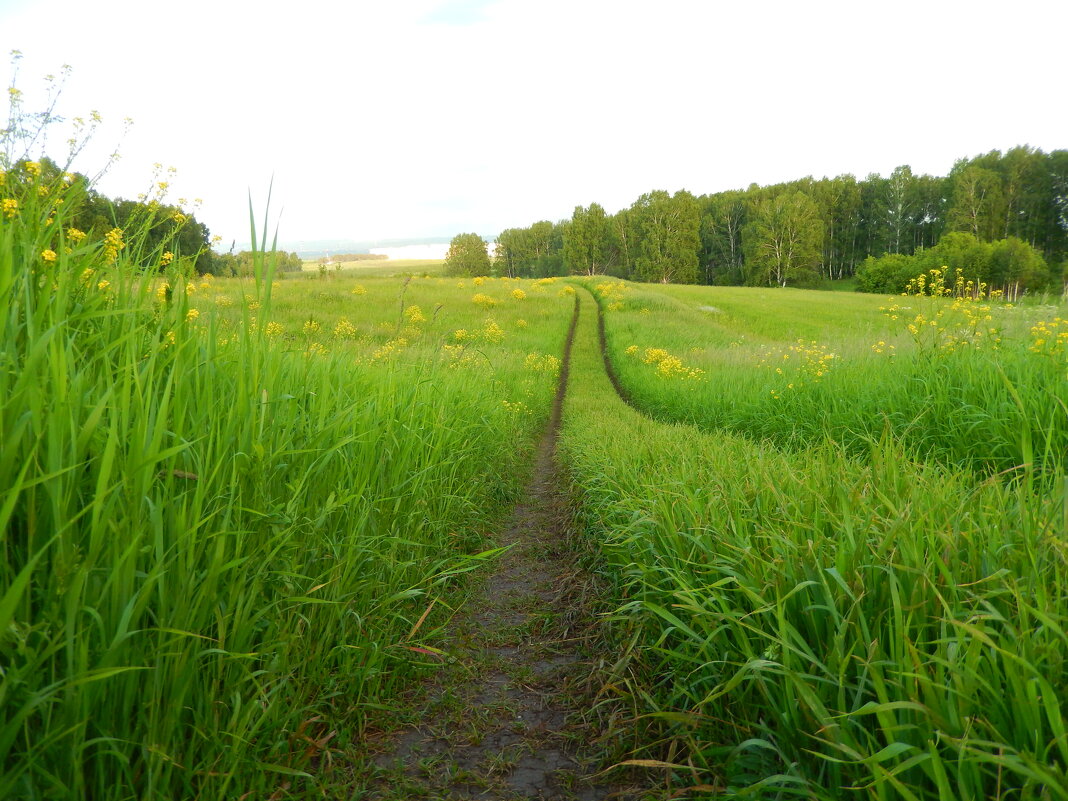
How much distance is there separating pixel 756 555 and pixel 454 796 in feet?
4.43

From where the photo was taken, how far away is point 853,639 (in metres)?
1.72

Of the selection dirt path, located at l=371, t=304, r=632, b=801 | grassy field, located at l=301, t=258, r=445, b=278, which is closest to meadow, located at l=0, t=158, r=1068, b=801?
dirt path, located at l=371, t=304, r=632, b=801

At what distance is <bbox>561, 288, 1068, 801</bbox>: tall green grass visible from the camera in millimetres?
1265

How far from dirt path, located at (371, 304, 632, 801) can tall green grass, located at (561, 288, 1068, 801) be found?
32cm

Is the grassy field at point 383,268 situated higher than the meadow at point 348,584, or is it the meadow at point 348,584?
the grassy field at point 383,268

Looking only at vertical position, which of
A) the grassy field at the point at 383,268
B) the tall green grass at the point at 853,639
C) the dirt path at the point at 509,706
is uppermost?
the grassy field at the point at 383,268

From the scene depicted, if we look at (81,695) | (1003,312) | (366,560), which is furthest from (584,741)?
(1003,312)

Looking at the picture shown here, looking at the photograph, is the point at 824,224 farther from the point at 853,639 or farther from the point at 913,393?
the point at 853,639

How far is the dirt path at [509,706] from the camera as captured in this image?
2.03 meters

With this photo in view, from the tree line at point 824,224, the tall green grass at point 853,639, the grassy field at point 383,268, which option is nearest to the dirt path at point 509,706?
the tall green grass at point 853,639

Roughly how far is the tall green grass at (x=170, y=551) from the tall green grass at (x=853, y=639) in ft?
3.89

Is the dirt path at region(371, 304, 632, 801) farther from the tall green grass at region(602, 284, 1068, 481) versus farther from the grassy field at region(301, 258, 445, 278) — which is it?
the grassy field at region(301, 258, 445, 278)

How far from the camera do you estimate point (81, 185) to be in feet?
7.63

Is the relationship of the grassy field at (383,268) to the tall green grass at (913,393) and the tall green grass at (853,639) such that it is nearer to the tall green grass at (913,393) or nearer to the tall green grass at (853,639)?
the tall green grass at (913,393)
